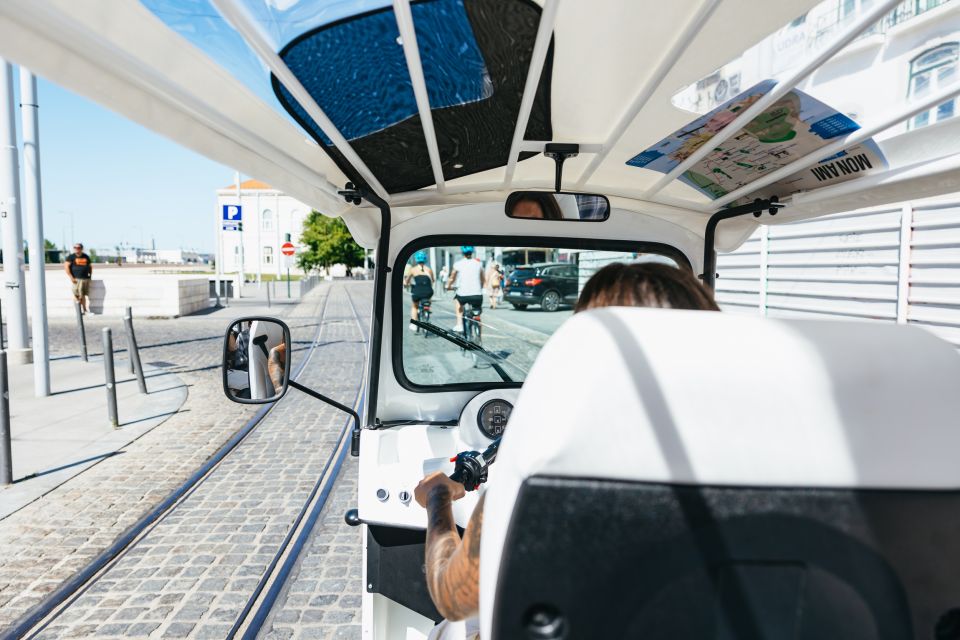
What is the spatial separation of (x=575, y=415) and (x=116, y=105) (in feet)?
4.09

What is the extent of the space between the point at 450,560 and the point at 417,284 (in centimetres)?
158

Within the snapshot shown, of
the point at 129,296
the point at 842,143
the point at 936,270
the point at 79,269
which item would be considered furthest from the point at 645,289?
the point at 129,296

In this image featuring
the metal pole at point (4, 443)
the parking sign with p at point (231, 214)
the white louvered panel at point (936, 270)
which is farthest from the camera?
the parking sign with p at point (231, 214)

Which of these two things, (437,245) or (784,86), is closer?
(784,86)

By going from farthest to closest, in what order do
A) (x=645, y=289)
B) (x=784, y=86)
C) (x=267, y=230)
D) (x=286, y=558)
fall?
1. (x=267, y=230)
2. (x=286, y=558)
3. (x=784, y=86)
4. (x=645, y=289)

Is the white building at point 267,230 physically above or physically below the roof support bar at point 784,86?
above

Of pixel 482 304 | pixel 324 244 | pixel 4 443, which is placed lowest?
pixel 4 443

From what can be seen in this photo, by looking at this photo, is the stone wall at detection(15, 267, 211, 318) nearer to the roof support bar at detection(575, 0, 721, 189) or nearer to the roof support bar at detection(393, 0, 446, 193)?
the roof support bar at detection(393, 0, 446, 193)

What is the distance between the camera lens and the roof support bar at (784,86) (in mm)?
1238

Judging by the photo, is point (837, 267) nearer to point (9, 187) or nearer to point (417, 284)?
point (417, 284)

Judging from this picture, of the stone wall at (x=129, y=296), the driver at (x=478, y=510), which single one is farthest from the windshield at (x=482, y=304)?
the stone wall at (x=129, y=296)

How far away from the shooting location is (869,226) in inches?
319

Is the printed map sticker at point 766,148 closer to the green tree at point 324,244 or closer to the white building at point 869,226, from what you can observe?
the white building at point 869,226

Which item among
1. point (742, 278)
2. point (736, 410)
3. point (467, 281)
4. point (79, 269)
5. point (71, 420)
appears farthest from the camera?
point (79, 269)
